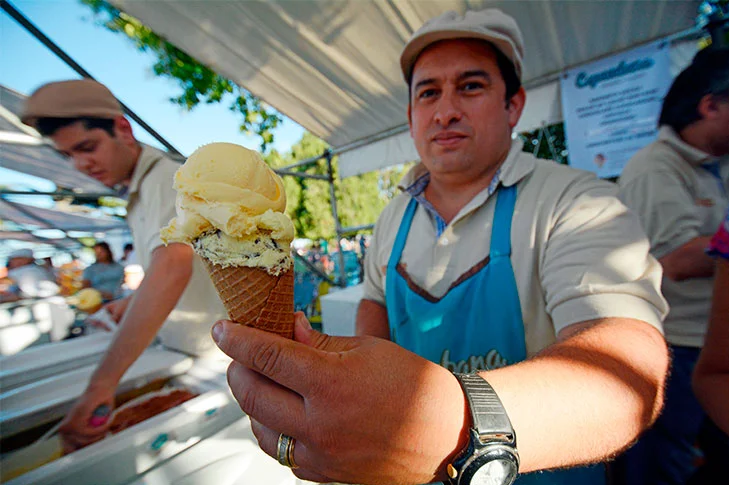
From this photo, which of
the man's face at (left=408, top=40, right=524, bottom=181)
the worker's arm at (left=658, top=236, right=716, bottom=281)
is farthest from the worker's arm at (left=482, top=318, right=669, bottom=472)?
the worker's arm at (left=658, top=236, right=716, bottom=281)

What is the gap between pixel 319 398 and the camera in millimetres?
605

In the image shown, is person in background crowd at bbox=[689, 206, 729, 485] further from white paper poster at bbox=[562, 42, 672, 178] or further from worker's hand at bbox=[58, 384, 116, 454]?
Result: white paper poster at bbox=[562, 42, 672, 178]

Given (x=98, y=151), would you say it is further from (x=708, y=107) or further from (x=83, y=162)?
(x=708, y=107)

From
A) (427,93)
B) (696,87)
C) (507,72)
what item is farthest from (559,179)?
(696,87)

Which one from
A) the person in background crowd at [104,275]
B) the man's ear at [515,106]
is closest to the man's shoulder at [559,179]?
the man's ear at [515,106]

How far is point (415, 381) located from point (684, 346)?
1.97 meters

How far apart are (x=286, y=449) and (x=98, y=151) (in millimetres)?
1735

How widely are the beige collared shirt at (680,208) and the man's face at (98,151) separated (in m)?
2.87

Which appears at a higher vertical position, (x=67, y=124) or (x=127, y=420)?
(x=67, y=124)

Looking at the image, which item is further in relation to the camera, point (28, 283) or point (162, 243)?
point (28, 283)

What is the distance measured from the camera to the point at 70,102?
1.44 m

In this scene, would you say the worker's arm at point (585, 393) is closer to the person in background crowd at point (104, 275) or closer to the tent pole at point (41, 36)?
the tent pole at point (41, 36)

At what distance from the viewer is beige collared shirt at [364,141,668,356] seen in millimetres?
973

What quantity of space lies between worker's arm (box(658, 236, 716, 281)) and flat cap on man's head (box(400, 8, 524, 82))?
1247 mm
